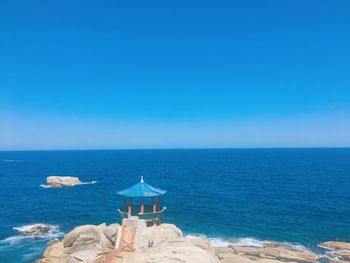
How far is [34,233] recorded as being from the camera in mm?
46031

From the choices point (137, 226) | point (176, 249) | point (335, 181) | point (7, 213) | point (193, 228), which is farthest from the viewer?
Result: point (335, 181)

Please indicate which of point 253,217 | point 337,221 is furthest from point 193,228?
point 337,221

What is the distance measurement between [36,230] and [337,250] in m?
40.5

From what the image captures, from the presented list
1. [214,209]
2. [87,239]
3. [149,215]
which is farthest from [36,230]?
[214,209]

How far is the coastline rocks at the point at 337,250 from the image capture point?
37106 mm

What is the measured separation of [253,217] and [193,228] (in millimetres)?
12714

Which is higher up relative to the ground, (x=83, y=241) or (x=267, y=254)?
(x=83, y=241)

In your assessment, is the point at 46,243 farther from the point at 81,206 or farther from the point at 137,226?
the point at 81,206

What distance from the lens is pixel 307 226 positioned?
1973 inches

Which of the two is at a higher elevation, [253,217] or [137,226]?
[137,226]

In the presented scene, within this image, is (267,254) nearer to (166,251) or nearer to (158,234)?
(158,234)

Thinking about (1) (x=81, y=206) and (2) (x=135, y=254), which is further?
(1) (x=81, y=206)

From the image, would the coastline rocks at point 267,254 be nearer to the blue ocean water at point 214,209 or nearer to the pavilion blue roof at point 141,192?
the blue ocean water at point 214,209

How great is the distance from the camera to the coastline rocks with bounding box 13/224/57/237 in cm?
4592
